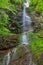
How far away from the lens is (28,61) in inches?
444

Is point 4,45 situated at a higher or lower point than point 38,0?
lower

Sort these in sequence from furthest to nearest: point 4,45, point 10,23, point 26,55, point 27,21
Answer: point 27,21 < point 10,23 < point 4,45 < point 26,55

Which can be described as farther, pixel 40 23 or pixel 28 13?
pixel 28 13

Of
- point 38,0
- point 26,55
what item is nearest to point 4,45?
point 26,55

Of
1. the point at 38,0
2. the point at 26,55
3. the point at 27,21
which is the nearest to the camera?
the point at 38,0

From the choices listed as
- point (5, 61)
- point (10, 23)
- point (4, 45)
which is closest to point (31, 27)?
point (10, 23)

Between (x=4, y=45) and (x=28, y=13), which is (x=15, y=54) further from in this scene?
(x=28, y=13)

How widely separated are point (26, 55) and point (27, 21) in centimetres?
1141

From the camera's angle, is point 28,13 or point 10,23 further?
point 28,13

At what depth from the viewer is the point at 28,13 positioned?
23.8m

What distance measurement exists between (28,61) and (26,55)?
0.59 m

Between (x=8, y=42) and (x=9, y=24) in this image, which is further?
(x=9, y=24)

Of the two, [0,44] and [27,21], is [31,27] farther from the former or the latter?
[0,44]

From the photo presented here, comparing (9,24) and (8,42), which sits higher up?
(9,24)
